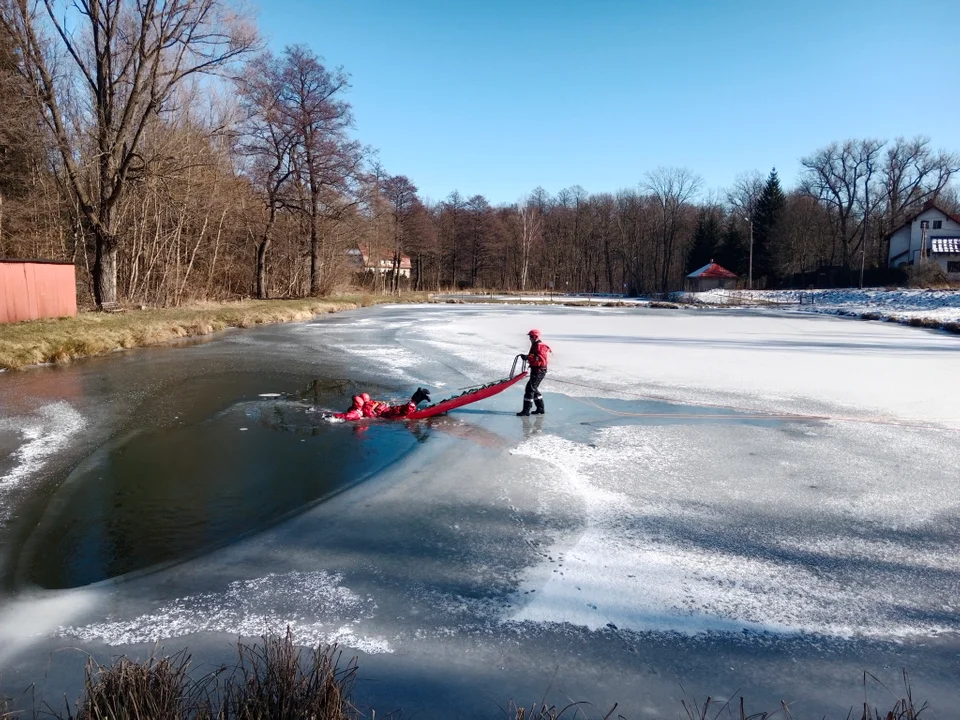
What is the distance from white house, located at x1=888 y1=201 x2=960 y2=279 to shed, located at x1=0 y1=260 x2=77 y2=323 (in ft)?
177

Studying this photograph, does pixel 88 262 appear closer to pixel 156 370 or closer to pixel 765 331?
pixel 156 370

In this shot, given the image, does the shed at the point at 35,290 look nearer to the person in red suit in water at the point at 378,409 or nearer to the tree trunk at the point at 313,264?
the person in red suit in water at the point at 378,409

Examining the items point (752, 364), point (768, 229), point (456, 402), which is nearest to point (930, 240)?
point (768, 229)

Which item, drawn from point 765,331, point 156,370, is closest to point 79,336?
point 156,370

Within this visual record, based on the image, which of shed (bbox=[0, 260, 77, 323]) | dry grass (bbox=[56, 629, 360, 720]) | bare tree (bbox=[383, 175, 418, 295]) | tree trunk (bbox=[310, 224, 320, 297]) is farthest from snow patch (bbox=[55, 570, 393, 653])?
bare tree (bbox=[383, 175, 418, 295])

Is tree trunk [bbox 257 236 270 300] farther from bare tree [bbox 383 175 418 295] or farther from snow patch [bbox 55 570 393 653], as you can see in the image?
snow patch [bbox 55 570 393 653]

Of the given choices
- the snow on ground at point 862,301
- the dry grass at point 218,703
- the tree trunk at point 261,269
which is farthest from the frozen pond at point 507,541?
the snow on ground at point 862,301

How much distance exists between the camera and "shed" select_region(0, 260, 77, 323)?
1448cm

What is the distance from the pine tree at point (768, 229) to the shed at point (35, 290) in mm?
58647

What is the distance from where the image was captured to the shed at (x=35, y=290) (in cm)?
1448

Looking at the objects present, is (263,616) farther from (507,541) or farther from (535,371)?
(535,371)

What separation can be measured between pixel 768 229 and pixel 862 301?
23556mm

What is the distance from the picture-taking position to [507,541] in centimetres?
455

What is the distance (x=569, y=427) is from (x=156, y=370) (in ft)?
27.5
